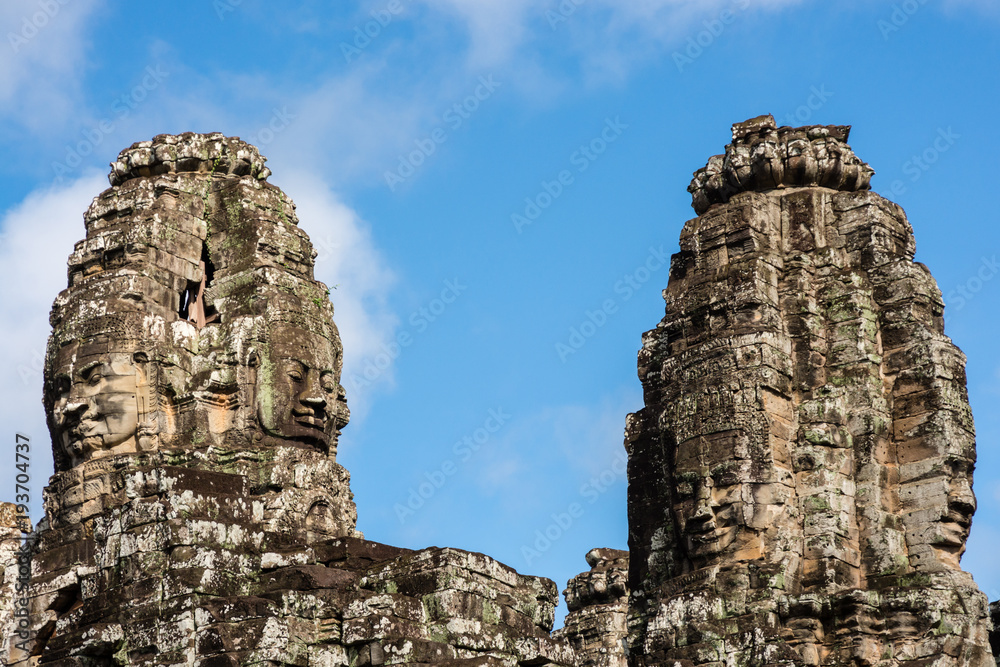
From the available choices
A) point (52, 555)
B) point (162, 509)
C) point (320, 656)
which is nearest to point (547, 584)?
point (320, 656)

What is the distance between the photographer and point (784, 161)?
35125mm

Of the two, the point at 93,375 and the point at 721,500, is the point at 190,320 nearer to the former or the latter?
the point at 93,375

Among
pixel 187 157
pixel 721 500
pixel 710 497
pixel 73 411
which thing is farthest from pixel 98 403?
pixel 721 500

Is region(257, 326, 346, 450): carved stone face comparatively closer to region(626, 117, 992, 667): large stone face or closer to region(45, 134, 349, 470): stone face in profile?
region(45, 134, 349, 470): stone face in profile

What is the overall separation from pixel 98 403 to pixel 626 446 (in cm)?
918

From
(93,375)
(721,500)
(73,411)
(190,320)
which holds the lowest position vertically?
(721,500)

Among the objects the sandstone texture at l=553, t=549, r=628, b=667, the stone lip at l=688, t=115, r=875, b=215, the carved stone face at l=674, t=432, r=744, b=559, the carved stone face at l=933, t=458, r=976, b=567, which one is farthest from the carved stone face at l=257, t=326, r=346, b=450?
the carved stone face at l=933, t=458, r=976, b=567

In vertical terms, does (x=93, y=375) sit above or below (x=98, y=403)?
above

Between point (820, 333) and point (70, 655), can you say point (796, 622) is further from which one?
point (70, 655)

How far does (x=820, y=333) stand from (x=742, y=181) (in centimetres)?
310

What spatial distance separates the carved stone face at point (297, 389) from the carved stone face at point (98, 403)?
215 cm

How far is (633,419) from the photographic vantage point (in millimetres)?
Result: 36031

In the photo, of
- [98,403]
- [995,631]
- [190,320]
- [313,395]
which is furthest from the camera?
[995,631]

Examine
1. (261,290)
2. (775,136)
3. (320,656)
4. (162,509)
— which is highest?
(775,136)
